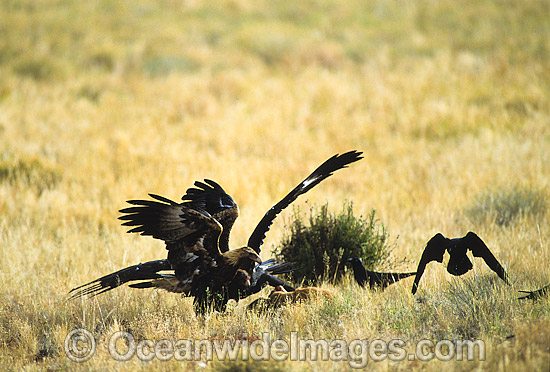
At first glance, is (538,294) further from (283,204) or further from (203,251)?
(203,251)

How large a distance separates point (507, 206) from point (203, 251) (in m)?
5.31

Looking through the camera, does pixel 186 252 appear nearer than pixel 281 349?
No

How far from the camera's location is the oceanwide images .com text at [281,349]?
3.85m

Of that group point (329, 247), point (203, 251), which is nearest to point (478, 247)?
point (329, 247)

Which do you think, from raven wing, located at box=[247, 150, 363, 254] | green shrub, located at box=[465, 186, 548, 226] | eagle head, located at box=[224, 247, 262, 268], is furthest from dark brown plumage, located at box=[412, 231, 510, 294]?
green shrub, located at box=[465, 186, 548, 226]

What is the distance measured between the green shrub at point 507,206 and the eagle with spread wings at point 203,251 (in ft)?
12.6

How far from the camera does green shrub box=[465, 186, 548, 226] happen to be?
24.7 feet

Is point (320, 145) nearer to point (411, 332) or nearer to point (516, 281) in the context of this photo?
point (516, 281)

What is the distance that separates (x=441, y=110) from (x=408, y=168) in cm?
425

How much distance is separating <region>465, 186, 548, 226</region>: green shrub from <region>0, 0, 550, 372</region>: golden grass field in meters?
0.08

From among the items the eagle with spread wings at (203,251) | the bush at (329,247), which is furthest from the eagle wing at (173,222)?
the bush at (329,247)

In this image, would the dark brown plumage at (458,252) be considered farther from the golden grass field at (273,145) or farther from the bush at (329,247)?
the bush at (329,247)

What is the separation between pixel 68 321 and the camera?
16.0 feet

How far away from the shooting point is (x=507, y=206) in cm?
784
